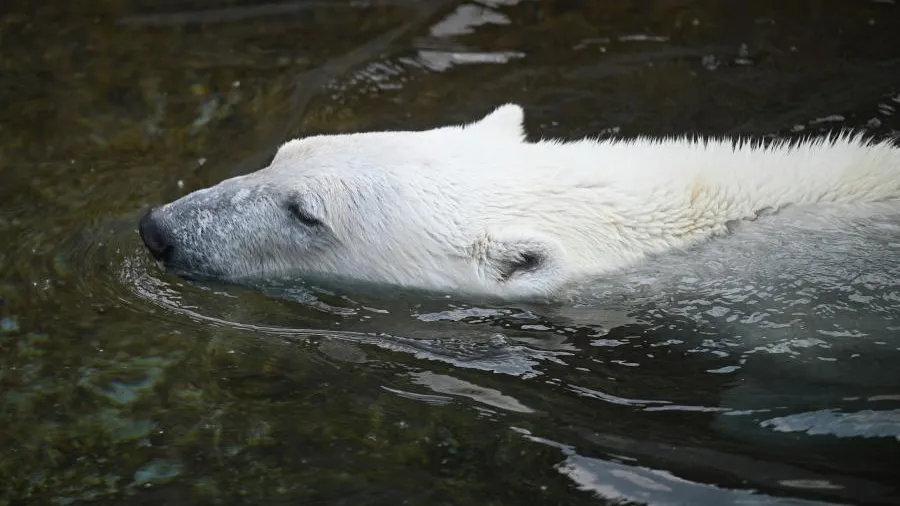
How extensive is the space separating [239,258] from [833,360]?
2.45m

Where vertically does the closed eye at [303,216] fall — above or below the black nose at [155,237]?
above

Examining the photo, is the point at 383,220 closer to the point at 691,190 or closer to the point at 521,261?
the point at 521,261

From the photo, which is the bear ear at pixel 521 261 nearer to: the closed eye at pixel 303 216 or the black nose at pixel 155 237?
the closed eye at pixel 303 216

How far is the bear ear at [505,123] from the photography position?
15.9 ft

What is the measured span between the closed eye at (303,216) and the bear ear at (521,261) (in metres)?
0.70

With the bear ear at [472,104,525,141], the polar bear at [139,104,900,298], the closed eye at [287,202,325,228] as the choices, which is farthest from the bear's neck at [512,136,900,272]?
the closed eye at [287,202,325,228]

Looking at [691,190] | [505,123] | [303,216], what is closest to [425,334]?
[303,216]

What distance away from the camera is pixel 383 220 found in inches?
173

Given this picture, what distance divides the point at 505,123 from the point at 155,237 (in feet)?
5.45

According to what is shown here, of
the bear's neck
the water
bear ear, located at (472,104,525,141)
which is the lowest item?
the water

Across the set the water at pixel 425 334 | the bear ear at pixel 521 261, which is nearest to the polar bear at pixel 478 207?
the bear ear at pixel 521 261

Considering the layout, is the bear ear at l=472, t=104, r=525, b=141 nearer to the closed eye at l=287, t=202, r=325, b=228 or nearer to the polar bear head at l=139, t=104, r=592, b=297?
the polar bear head at l=139, t=104, r=592, b=297

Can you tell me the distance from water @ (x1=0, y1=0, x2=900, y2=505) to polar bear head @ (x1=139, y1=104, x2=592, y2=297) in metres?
0.16

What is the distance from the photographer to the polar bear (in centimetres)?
429
